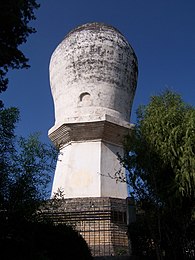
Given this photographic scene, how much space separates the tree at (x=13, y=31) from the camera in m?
5.77

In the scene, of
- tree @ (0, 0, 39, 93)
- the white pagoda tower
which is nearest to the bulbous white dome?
the white pagoda tower

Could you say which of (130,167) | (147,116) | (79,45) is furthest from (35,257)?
(79,45)

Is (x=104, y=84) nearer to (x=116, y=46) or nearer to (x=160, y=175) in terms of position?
(x=116, y=46)

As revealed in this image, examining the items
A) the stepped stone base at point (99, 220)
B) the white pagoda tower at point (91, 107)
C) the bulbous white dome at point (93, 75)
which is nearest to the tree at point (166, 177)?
the stepped stone base at point (99, 220)

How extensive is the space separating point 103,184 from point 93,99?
3.19m

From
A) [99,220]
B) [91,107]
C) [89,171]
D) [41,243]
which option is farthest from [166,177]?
[91,107]

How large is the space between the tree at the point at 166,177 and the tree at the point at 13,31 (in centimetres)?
431

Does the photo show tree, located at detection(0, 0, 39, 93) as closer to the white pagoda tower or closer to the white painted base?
the white pagoda tower

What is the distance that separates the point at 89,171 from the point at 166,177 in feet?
15.2

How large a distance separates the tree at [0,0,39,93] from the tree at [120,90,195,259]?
14.1 ft

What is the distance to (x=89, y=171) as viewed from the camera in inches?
543

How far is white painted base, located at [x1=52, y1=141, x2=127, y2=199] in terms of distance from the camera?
13.5m

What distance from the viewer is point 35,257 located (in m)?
7.03

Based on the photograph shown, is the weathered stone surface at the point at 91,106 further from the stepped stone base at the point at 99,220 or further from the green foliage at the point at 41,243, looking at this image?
the green foliage at the point at 41,243
